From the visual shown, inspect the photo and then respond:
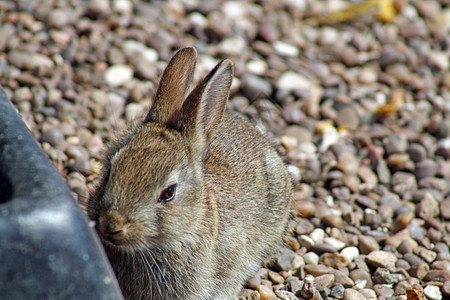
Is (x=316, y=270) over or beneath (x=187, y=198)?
beneath

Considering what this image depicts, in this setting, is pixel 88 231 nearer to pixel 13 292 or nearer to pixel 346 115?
pixel 13 292

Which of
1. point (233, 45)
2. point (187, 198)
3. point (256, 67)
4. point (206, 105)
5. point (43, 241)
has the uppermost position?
point (43, 241)

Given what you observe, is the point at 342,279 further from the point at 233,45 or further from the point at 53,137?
the point at 233,45

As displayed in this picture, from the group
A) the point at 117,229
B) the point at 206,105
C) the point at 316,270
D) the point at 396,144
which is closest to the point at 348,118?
the point at 396,144

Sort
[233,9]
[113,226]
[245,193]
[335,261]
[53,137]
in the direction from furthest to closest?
1. [233,9]
2. [53,137]
3. [335,261]
4. [245,193]
5. [113,226]

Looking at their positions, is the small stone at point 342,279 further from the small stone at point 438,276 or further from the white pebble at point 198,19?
the white pebble at point 198,19

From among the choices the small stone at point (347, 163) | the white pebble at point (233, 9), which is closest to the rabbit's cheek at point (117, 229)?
the small stone at point (347, 163)
